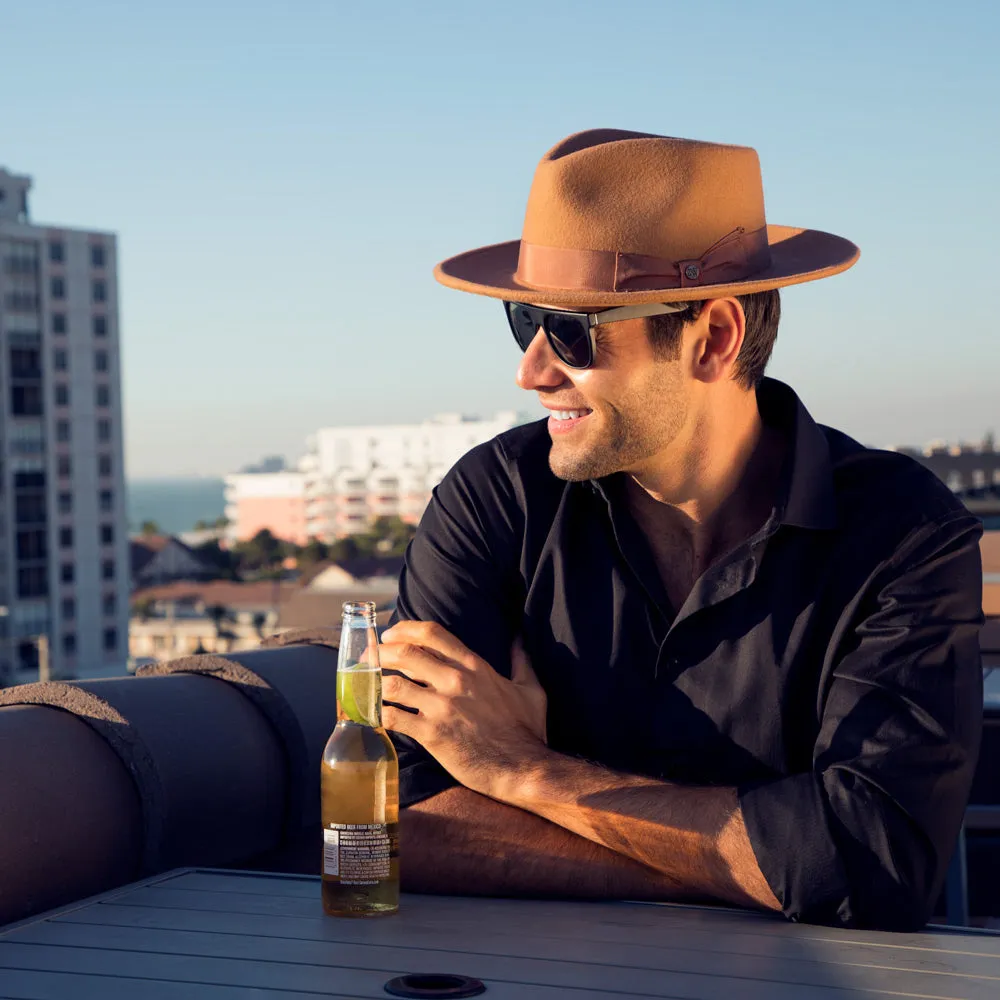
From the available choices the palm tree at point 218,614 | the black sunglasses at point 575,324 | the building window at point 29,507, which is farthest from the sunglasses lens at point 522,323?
the palm tree at point 218,614

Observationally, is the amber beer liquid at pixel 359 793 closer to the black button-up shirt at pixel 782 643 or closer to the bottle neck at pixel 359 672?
the bottle neck at pixel 359 672

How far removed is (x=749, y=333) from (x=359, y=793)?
105 centimetres

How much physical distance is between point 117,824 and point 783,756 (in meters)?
1.10

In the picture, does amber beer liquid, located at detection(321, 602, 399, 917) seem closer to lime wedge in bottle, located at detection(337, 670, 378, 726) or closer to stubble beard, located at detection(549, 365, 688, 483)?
lime wedge in bottle, located at detection(337, 670, 378, 726)

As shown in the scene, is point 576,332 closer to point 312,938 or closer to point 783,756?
point 783,756

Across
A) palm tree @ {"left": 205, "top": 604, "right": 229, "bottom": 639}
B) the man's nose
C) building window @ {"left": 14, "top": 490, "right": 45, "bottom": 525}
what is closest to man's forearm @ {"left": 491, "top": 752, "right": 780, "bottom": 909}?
the man's nose

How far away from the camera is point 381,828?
2057mm

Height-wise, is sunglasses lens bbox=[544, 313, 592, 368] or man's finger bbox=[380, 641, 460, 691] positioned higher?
sunglasses lens bbox=[544, 313, 592, 368]

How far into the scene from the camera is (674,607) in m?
2.51

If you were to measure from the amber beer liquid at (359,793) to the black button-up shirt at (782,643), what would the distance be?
0.81 feet

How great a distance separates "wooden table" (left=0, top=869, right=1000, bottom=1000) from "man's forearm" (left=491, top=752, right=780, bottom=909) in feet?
0.16

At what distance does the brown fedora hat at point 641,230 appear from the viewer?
8.02ft

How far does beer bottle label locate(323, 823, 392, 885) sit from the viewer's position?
6.71 ft

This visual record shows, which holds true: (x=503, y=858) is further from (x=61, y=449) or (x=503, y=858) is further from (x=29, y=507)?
(x=61, y=449)
